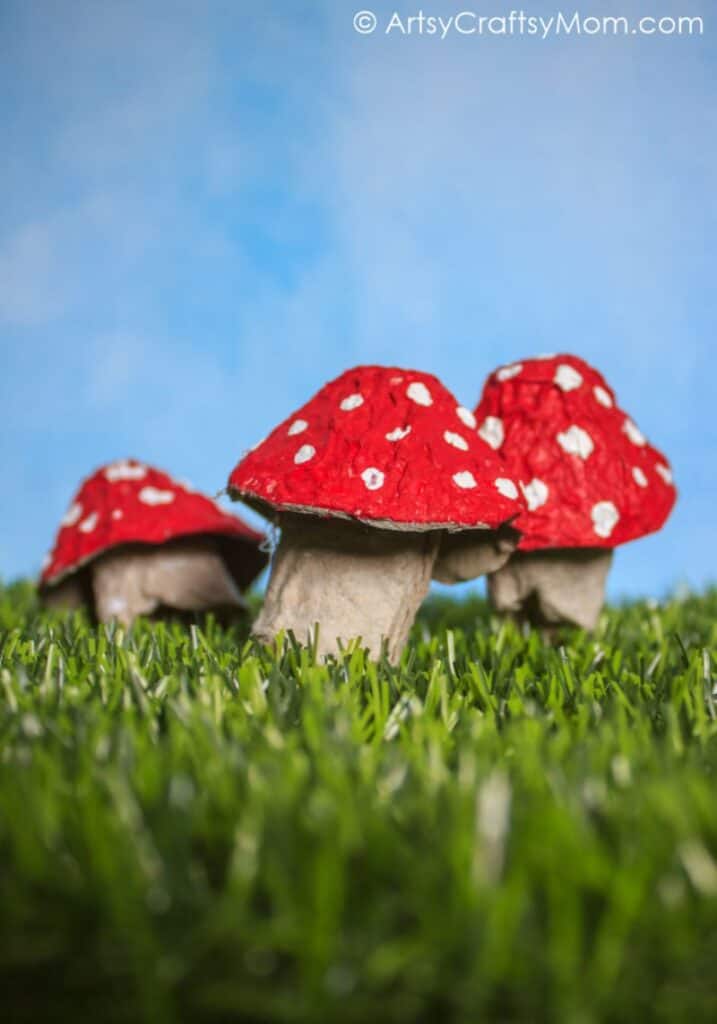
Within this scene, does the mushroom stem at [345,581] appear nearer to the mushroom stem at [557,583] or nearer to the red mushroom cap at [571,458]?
the red mushroom cap at [571,458]

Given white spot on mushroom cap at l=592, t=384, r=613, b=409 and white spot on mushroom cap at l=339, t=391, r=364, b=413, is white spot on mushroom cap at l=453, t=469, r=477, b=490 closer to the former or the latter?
white spot on mushroom cap at l=339, t=391, r=364, b=413

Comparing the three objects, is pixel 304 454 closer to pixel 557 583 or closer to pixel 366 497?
pixel 366 497

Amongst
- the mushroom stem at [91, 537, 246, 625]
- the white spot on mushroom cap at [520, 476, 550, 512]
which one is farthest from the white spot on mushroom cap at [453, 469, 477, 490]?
the mushroom stem at [91, 537, 246, 625]

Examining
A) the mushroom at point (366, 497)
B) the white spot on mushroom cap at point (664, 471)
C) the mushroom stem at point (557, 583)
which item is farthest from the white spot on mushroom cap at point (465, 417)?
the white spot on mushroom cap at point (664, 471)

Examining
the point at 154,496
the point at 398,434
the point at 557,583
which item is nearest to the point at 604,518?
the point at 557,583

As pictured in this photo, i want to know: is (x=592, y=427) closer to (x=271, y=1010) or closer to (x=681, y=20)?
(x=681, y=20)
